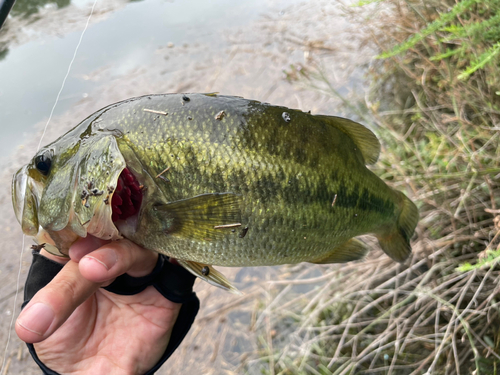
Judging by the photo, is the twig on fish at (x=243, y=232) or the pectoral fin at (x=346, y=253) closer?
the twig on fish at (x=243, y=232)

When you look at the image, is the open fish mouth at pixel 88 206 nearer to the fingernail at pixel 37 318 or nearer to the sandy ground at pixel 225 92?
Result: the fingernail at pixel 37 318

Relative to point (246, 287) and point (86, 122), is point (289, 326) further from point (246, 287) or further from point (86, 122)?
point (86, 122)

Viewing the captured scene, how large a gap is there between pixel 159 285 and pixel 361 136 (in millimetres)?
1263

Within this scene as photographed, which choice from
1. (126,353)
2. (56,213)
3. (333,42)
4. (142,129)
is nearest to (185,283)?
(126,353)

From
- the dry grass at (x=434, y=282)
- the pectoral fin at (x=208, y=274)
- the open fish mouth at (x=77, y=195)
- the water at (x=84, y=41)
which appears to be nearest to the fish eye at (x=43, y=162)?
the open fish mouth at (x=77, y=195)

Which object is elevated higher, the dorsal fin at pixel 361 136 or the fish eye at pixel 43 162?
the fish eye at pixel 43 162

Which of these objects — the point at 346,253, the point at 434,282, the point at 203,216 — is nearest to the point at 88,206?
the point at 203,216

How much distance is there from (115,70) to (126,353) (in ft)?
14.3

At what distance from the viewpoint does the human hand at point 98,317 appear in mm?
1151

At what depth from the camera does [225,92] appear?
4.72 meters

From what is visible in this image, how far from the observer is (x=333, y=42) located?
17.4ft

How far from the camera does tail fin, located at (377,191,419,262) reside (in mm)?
1803

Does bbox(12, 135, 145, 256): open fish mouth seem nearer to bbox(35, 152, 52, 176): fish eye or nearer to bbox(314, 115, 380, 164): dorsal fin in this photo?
bbox(35, 152, 52, 176): fish eye

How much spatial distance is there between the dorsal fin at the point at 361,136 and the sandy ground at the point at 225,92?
1.71m
